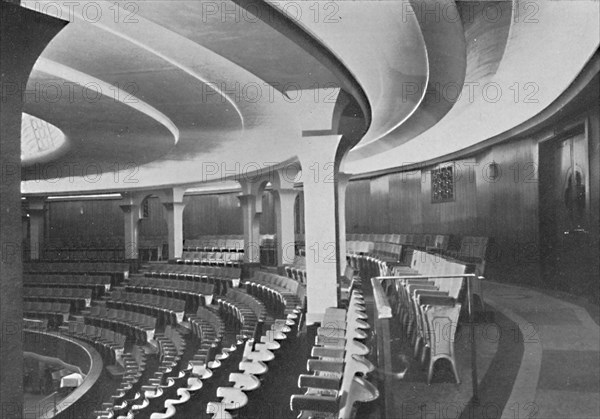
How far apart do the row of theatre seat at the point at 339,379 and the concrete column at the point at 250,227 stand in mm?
13614

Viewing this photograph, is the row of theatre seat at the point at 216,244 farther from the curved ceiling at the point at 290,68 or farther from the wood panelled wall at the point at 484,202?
the curved ceiling at the point at 290,68

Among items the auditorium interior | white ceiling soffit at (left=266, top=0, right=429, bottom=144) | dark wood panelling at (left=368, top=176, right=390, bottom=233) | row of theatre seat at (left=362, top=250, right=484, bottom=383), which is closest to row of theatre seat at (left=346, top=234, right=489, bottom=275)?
the auditorium interior

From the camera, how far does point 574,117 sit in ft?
33.0

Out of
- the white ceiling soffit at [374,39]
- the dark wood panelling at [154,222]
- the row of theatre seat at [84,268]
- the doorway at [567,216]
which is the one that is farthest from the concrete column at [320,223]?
the dark wood panelling at [154,222]

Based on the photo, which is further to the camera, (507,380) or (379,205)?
(379,205)

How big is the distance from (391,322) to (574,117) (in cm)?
710

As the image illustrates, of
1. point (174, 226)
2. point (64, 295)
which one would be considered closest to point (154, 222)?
point (174, 226)

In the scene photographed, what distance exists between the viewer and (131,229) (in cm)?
2559

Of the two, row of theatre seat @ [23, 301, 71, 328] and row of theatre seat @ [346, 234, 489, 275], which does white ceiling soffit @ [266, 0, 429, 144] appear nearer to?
row of theatre seat @ [346, 234, 489, 275]

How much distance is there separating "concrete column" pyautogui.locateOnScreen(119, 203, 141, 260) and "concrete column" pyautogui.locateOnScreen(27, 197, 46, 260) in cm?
436

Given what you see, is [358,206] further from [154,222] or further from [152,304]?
[154,222]

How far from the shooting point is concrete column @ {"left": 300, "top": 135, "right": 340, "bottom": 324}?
33.1ft

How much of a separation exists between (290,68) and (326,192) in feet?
10.7

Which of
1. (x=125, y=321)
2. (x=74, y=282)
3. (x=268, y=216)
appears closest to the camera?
(x=125, y=321)
